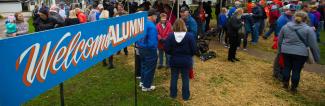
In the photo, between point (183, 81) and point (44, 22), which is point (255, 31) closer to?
point (183, 81)

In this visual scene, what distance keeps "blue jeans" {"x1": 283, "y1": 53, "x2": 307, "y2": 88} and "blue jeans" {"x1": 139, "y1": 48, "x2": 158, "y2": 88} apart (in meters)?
2.62

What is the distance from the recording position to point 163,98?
19.2 feet

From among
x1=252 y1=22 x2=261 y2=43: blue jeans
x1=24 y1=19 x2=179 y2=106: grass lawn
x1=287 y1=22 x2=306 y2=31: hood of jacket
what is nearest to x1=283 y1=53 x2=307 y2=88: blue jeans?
x1=287 y1=22 x2=306 y2=31: hood of jacket

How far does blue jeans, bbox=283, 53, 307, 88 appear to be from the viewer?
582 centimetres

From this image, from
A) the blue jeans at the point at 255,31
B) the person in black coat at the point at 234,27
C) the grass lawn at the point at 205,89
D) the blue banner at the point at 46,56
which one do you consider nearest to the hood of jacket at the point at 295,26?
the grass lawn at the point at 205,89

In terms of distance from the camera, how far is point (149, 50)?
5875 millimetres

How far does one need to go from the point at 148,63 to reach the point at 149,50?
0.29 m

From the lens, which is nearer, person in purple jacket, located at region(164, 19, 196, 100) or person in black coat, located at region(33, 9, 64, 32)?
person in purple jacket, located at region(164, 19, 196, 100)

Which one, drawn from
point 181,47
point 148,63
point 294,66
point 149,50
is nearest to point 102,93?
point 148,63

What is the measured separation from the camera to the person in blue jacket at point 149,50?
228 inches

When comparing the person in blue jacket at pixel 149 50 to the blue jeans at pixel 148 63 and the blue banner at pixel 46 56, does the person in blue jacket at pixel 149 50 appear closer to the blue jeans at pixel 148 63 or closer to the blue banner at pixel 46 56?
the blue jeans at pixel 148 63

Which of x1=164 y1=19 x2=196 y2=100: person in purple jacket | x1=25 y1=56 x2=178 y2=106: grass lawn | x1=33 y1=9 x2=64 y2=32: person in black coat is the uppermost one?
x1=33 y1=9 x2=64 y2=32: person in black coat

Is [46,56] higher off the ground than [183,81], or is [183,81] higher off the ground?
[46,56]

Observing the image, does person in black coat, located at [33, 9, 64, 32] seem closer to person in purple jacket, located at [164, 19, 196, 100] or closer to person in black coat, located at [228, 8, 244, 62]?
person in purple jacket, located at [164, 19, 196, 100]
